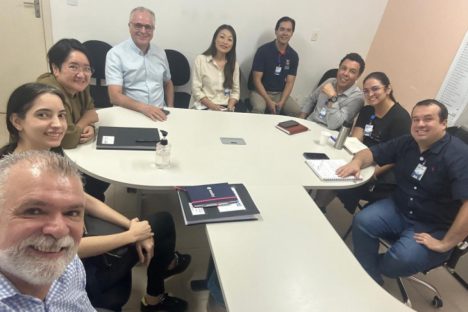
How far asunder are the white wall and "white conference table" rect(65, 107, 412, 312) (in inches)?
57.0

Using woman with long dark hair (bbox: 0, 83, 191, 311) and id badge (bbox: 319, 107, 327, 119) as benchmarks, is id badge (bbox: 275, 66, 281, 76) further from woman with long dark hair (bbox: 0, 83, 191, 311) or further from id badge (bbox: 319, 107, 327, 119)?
woman with long dark hair (bbox: 0, 83, 191, 311)

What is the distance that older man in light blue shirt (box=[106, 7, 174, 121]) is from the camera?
8.18 ft

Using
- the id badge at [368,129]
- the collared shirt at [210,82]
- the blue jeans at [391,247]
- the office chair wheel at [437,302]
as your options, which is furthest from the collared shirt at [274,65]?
the office chair wheel at [437,302]

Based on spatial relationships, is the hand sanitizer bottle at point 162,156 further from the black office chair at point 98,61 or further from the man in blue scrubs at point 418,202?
the black office chair at point 98,61

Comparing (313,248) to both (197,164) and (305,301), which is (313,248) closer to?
(305,301)

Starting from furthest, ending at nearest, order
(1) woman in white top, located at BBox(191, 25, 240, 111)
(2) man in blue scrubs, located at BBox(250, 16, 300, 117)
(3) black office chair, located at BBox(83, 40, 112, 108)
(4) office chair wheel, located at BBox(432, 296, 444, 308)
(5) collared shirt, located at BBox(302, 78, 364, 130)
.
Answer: (2) man in blue scrubs, located at BBox(250, 16, 300, 117) → (3) black office chair, located at BBox(83, 40, 112, 108) → (1) woman in white top, located at BBox(191, 25, 240, 111) → (5) collared shirt, located at BBox(302, 78, 364, 130) → (4) office chair wheel, located at BBox(432, 296, 444, 308)

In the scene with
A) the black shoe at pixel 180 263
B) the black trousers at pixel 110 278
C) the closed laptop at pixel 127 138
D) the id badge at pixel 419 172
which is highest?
the id badge at pixel 419 172

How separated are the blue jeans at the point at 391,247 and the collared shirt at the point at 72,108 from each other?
5.94 feet

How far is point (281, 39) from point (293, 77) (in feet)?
1.55

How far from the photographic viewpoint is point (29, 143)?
145 cm

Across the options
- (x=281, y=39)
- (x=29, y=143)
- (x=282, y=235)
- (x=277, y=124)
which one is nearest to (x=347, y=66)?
(x=277, y=124)

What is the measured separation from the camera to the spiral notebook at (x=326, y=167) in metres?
1.96

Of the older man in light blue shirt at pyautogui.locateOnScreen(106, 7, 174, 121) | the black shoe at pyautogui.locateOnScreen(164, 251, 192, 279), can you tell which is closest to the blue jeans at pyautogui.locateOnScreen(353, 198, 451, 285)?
the black shoe at pyautogui.locateOnScreen(164, 251, 192, 279)

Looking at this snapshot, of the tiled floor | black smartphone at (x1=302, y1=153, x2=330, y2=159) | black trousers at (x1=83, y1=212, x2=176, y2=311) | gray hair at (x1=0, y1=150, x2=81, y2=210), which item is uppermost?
gray hair at (x1=0, y1=150, x2=81, y2=210)
